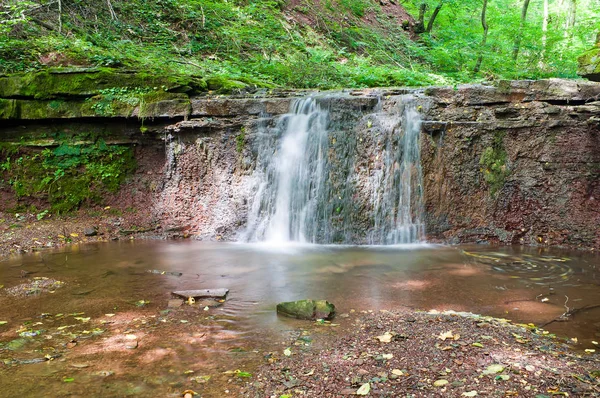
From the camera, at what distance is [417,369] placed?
116 inches

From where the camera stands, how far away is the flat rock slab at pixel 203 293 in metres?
4.72

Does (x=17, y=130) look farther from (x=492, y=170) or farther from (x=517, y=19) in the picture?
(x=517, y=19)

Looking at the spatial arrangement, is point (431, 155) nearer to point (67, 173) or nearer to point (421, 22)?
point (67, 173)

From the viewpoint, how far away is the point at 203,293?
4.76m

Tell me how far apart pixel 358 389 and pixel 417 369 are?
0.48 meters

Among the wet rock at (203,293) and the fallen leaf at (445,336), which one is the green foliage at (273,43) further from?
the fallen leaf at (445,336)

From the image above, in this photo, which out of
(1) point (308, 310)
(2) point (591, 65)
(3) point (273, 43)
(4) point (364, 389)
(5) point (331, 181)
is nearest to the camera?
(4) point (364, 389)

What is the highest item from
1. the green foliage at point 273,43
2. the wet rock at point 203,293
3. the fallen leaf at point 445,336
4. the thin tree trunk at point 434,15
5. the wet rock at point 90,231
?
the thin tree trunk at point 434,15

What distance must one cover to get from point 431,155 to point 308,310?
5.19 metres

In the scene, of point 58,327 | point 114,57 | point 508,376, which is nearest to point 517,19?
Result: point 114,57

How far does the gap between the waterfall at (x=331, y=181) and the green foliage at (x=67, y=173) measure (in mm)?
3233

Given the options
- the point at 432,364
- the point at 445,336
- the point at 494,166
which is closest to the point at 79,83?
the point at 494,166

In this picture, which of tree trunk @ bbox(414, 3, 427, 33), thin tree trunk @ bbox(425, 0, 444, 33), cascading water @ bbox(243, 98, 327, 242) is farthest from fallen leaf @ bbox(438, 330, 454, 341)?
tree trunk @ bbox(414, 3, 427, 33)

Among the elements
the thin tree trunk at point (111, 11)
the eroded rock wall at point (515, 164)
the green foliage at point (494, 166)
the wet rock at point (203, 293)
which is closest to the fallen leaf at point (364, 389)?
the wet rock at point (203, 293)
